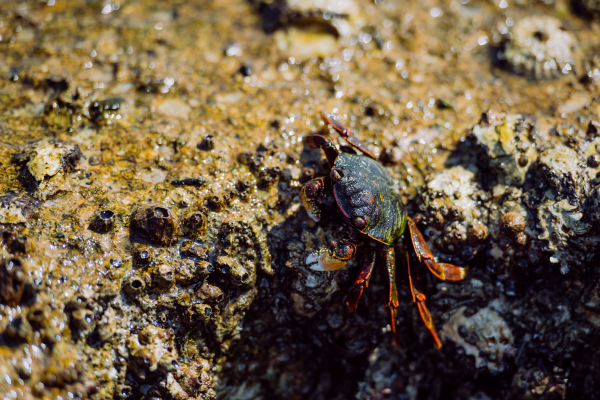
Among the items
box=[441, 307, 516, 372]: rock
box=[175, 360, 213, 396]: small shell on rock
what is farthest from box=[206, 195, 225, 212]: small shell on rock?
box=[441, 307, 516, 372]: rock

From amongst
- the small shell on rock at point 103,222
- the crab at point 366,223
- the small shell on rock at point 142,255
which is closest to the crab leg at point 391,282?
the crab at point 366,223

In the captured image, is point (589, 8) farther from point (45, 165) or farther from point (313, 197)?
point (45, 165)

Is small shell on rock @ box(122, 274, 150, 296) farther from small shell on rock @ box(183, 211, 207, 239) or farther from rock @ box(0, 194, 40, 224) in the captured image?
rock @ box(0, 194, 40, 224)

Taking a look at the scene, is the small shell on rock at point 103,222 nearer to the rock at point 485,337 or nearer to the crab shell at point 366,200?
the crab shell at point 366,200

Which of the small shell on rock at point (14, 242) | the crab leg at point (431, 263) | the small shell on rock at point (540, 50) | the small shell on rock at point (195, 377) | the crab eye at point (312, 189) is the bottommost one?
the small shell on rock at point (195, 377)

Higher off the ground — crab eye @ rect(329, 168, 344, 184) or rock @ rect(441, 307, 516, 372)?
crab eye @ rect(329, 168, 344, 184)

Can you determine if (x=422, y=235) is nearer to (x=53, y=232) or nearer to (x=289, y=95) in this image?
(x=289, y=95)

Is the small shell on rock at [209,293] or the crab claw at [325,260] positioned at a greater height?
the crab claw at [325,260]

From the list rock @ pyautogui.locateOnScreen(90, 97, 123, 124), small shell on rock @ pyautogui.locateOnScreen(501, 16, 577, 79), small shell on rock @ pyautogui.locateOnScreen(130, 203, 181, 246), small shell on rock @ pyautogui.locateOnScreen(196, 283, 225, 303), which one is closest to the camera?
small shell on rock @ pyautogui.locateOnScreen(130, 203, 181, 246)
